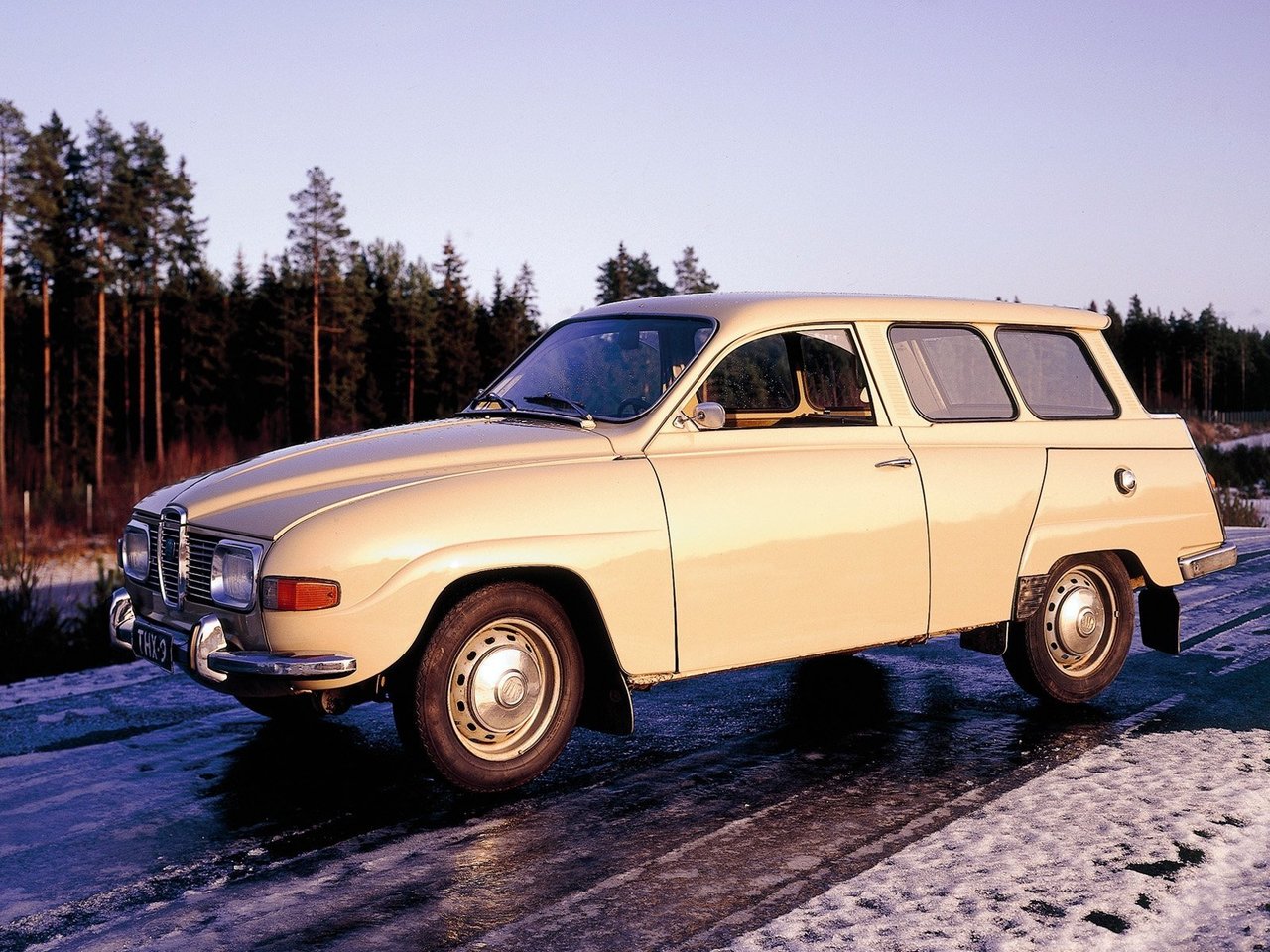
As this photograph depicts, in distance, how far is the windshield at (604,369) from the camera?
6094 millimetres

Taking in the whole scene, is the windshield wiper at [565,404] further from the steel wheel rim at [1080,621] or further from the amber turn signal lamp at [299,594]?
the steel wheel rim at [1080,621]

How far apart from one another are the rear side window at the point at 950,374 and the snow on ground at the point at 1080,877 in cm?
195

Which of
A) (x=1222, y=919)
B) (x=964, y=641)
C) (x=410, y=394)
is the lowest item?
(x=1222, y=919)

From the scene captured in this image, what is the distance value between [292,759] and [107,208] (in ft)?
225

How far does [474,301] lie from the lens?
90812 mm

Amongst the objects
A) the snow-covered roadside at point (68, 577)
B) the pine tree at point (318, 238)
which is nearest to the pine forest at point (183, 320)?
the pine tree at point (318, 238)

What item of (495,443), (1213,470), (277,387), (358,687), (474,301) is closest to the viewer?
(358,687)

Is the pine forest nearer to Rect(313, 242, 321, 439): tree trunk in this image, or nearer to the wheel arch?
Rect(313, 242, 321, 439): tree trunk

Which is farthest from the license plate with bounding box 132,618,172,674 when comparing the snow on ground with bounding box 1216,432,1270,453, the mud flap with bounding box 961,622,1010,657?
the snow on ground with bounding box 1216,432,1270,453

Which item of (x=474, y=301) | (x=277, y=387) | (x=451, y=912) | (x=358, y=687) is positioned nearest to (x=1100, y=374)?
(x=358, y=687)

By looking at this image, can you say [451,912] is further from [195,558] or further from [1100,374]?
[1100,374]

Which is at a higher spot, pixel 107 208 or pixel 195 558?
pixel 107 208

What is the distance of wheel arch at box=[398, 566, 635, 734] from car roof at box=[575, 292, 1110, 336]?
1.49 meters

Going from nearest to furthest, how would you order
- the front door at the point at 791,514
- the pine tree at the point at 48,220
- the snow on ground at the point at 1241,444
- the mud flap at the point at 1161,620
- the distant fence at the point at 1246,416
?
the front door at the point at 791,514 < the mud flap at the point at 1161,620 < the snow on ground at the point at 1241,444 < the pine tree at the point at 48,220 < the distant fence at the point at 1246,416
